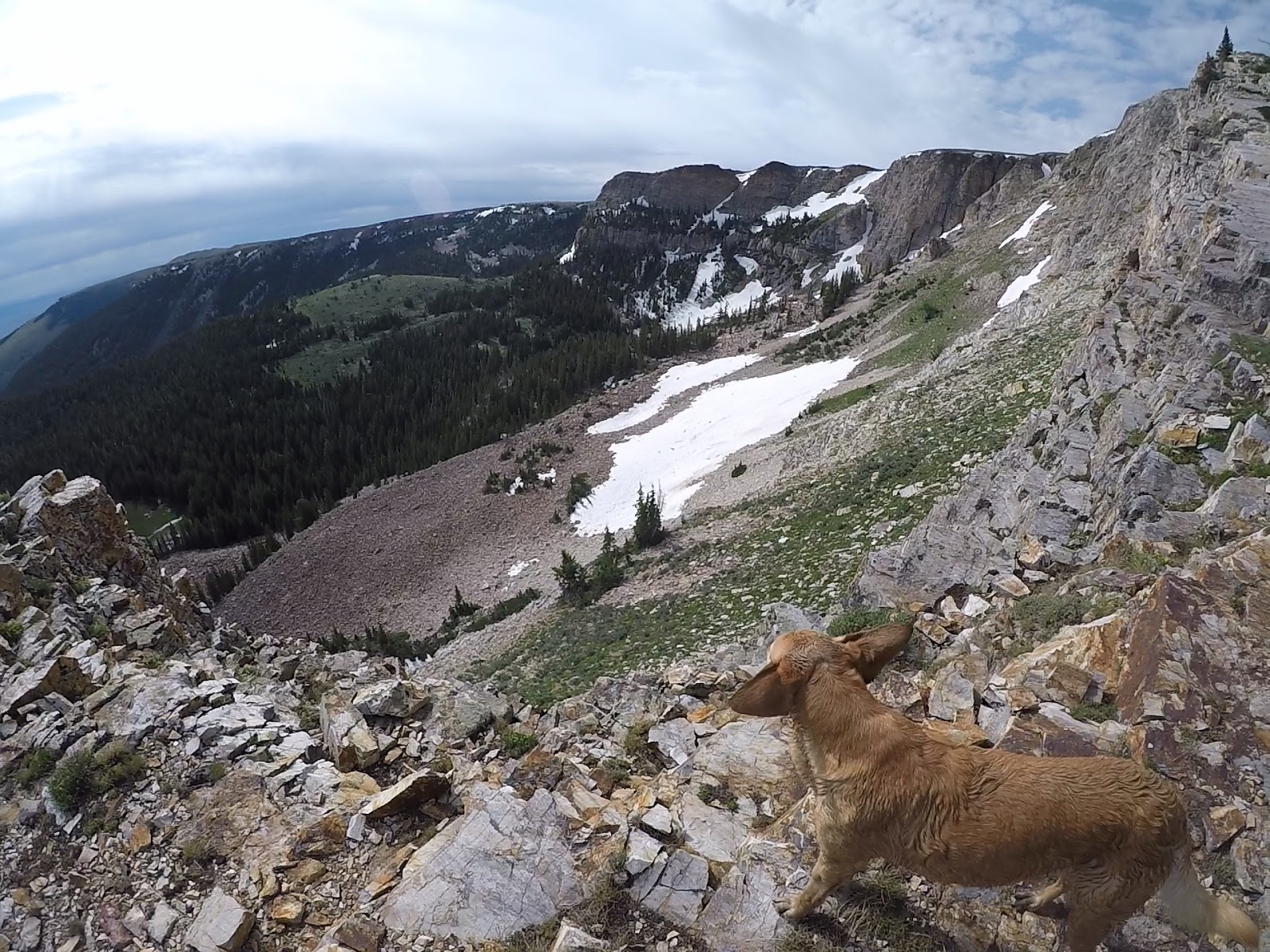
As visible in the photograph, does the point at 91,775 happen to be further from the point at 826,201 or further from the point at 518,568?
the point at 826,201

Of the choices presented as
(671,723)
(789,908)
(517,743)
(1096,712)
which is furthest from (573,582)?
(789,908)

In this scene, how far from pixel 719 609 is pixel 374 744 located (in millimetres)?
9928

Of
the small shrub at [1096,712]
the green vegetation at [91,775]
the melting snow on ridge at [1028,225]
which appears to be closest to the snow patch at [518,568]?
the green vegetation at [91,775]

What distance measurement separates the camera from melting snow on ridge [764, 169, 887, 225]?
134 meters

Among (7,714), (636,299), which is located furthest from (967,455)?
(636,299)

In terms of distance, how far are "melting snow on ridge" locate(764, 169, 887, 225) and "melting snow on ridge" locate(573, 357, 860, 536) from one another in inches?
3929

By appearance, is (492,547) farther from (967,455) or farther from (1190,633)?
(1190,633)

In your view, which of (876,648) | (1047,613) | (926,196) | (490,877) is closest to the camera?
(876,648)

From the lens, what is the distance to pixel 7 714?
290 inches

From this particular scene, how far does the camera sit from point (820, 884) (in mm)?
Result: 3775

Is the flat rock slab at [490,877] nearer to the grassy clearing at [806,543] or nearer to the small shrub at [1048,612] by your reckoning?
the small shrub at [1048,612]

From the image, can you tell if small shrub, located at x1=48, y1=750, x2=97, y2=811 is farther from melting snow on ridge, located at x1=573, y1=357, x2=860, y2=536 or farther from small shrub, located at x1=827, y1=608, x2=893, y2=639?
melting snow on ridge, located at x1=573, y1=357, x2=860, y2=536

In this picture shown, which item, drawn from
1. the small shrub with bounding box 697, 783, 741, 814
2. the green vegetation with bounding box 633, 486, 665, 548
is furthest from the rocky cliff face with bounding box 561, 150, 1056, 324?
the small shrub with bounding box 697, 783, 741, 814

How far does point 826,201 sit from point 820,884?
159 m
